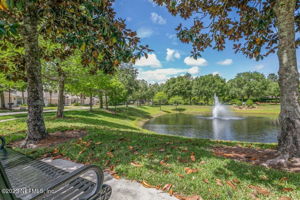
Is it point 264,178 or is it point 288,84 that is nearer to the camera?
point 264,178

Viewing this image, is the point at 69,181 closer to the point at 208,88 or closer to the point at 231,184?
the point at 231,184

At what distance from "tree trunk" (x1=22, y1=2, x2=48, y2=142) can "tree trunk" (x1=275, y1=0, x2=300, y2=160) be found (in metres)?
6.43

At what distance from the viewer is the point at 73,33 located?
4.19 meters

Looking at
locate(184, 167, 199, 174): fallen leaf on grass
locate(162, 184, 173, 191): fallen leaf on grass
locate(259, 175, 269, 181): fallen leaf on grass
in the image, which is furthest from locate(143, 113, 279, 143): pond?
locate(162, 184, 173, 191): fallen leaf on grass

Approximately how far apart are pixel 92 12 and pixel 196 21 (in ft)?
13.5

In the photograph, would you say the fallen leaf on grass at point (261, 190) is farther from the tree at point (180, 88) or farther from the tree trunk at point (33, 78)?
the tree at point (180, 88)

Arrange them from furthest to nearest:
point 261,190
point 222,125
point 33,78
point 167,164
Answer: point 222,125
point 33,78
point 167,164
point 261,190

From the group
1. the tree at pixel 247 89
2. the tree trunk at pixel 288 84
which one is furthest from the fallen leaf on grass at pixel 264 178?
the tree at pixel 247 89

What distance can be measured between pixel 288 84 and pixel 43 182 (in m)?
4.75

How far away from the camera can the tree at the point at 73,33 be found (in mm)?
3354

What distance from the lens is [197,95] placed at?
5425 centimetres

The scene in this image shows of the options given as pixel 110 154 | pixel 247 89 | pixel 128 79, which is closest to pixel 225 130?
pixel 110 154

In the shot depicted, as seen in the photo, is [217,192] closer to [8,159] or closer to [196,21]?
[8,159]

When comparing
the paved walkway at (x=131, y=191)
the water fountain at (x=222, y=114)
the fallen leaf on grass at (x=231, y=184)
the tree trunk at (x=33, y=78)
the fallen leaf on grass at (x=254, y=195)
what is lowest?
the water fountain at (x=222, y=114)
